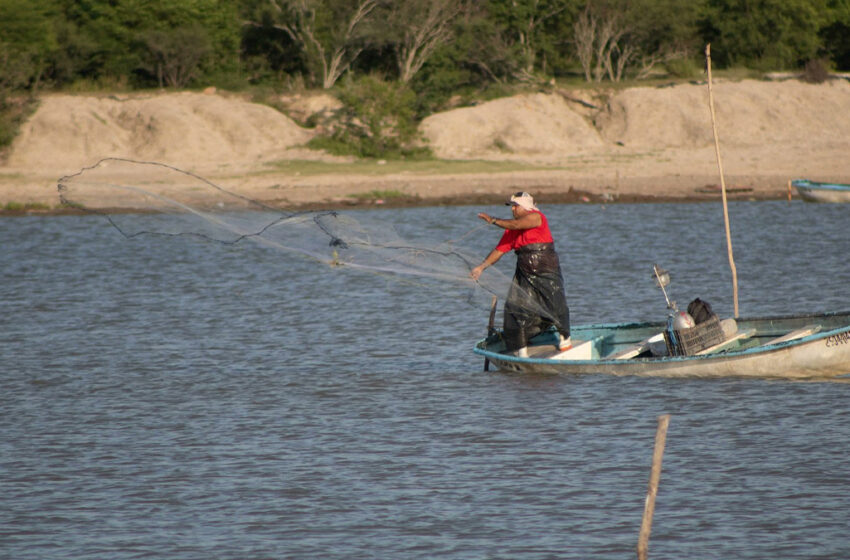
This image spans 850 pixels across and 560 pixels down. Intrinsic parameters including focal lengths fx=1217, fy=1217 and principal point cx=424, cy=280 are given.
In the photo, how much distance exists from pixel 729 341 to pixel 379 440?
4.25 metres

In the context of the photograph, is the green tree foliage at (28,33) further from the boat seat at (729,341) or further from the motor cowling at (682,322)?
the motor cowling at (682,322)

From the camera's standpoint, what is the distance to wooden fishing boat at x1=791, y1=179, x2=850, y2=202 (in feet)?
100

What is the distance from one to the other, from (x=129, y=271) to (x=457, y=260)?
14511 millimetres

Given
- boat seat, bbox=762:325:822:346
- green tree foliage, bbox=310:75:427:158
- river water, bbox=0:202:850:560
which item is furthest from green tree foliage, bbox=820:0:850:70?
boat seat, bbox=762:325:822:346

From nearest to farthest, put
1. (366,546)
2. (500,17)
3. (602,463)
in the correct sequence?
(366,546), (602,463), (500,17)

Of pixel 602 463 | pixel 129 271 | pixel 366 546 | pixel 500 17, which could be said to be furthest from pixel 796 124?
pixel 366 546

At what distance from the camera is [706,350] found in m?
12.7

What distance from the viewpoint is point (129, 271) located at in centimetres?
2503

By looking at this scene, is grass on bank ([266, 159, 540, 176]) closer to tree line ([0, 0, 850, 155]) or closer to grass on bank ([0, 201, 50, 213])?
tree line ([0, 0, 850, 155])

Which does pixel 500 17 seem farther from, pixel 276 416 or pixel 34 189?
pixel 276 416

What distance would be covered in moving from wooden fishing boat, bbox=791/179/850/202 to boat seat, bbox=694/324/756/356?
18509 mm

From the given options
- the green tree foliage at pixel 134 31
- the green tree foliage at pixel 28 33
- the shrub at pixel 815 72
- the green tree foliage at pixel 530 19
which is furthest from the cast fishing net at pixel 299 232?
the green tree foliage at pixel 530 19

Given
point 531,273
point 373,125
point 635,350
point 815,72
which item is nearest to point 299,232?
point 531,273

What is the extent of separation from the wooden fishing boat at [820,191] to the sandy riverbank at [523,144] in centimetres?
129
